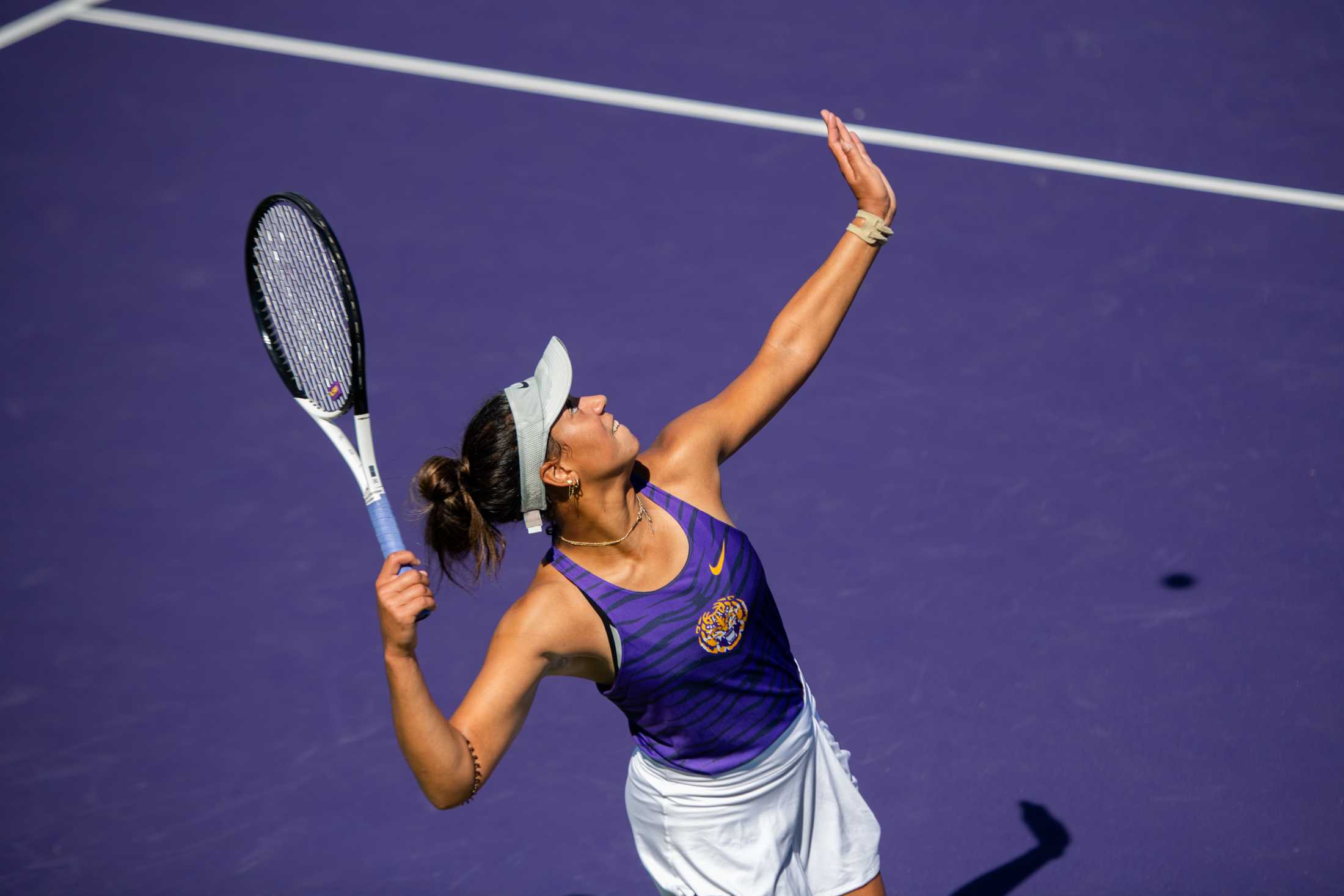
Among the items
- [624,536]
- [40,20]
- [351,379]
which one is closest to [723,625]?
[624,536]

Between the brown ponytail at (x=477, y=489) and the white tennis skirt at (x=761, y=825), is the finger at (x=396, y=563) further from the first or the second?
the white tennis skirt at (x=761, y=825)

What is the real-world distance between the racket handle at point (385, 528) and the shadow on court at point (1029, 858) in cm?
272

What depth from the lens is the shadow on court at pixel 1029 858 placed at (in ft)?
17.1

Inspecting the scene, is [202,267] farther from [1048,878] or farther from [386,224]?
[1048,878]

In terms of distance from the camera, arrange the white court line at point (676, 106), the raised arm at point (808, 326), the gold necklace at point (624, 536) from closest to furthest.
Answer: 1. the gold necklace at point (624, 536)
2. the raised arm at point (808, 326)
3. the white court line at point (676, 106)

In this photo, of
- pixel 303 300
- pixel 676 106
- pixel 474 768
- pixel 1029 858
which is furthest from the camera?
pixel 676 106

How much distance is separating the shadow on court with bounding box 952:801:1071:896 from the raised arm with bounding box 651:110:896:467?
1980mm

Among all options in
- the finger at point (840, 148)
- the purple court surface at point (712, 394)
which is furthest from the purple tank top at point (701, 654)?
the purple court surface at point (712, 394)

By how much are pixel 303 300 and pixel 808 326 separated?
147 cm

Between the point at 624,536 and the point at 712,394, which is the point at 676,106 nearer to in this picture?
the point at 712,394

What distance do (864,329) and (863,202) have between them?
8.85ft

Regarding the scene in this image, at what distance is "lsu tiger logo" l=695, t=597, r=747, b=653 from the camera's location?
379 cm

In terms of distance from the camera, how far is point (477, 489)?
378 centimetres

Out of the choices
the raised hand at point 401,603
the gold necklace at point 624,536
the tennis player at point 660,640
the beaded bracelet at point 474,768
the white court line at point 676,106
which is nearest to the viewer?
the raised hand at point 401,603
